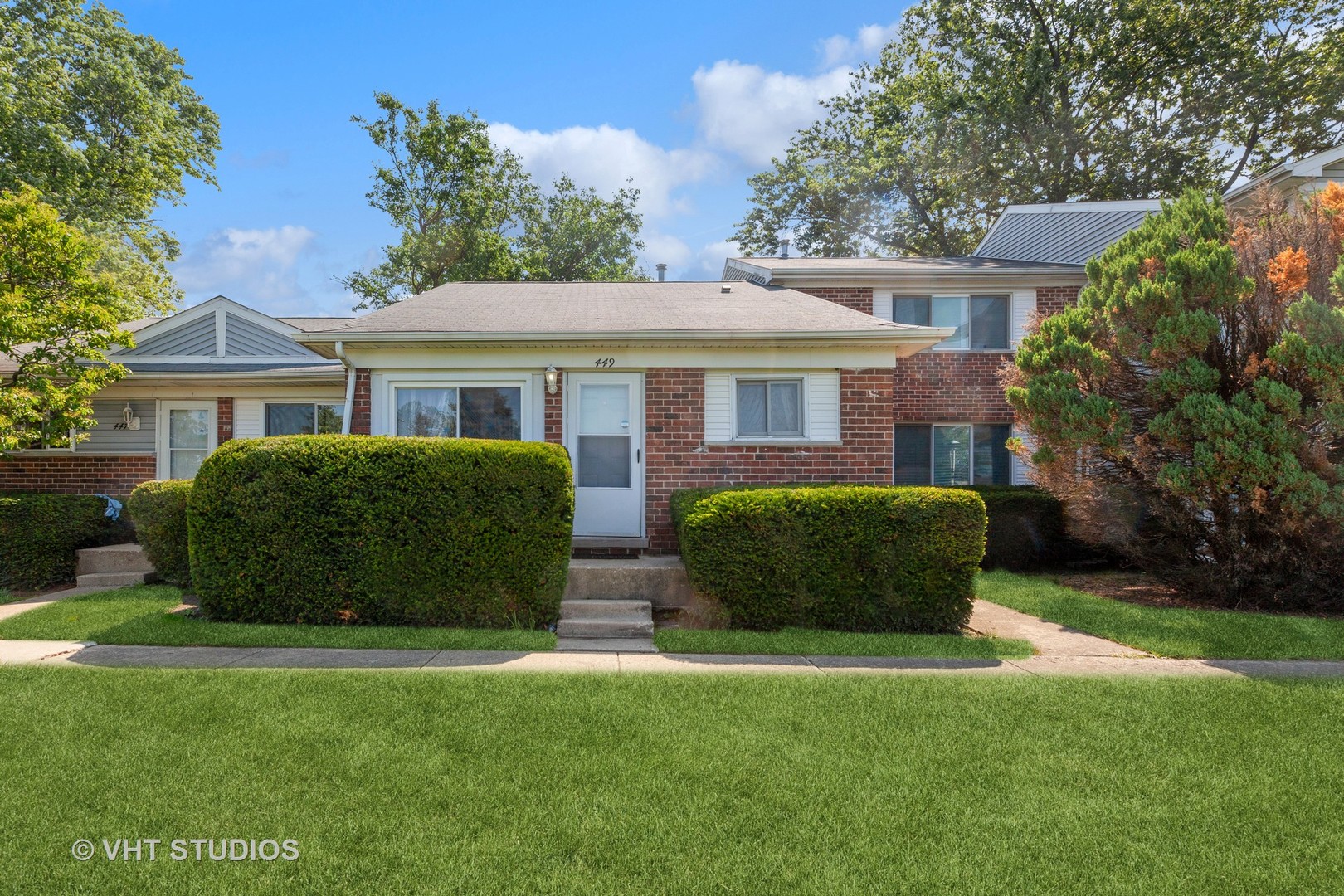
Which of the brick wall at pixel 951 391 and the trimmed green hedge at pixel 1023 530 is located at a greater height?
the brick wall at pixel 951 391

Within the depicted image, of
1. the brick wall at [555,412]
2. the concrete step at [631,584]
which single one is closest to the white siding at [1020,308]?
the brick wall at [555,412]

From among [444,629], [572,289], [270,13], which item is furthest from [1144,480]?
[270,13]

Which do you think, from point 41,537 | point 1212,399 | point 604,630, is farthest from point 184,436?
point 1212,399

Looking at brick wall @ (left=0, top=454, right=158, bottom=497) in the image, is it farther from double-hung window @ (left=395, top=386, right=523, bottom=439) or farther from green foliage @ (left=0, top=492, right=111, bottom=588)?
double-hung window @ (left=395, top=386, right=523, bottom=439)

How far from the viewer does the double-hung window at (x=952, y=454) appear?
13.5 metres

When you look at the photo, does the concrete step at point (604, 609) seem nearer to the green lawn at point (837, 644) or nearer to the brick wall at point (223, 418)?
the green lawn at point (837, 644)

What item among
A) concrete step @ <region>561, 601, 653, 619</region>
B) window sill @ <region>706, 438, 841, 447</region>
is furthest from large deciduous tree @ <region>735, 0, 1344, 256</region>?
concrete step @ <region>561, 601, 653, 619</region>

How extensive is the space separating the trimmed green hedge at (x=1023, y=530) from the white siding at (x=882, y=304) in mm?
4137

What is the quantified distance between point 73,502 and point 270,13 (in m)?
8.02

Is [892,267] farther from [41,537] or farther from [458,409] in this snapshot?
[41,537]

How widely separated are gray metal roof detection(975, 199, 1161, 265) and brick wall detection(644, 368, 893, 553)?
8.86 meters

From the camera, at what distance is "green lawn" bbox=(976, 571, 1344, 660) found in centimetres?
605

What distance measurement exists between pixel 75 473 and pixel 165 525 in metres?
4.80

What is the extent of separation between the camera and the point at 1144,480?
27.4 ft
